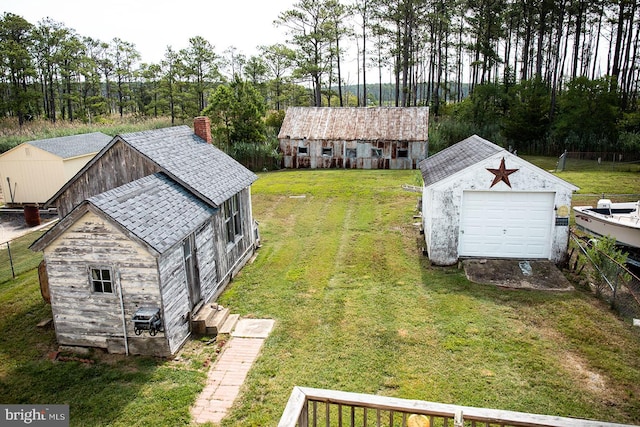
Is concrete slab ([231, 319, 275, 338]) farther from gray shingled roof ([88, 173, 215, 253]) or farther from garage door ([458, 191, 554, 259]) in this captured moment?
garage door ([458, 191, 554, 259])

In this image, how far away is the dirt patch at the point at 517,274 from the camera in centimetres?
1256

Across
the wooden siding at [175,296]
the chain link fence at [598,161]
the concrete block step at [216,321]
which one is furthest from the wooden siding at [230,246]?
the chain link fence at [598,161]

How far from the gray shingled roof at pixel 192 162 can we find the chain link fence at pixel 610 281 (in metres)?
10.4

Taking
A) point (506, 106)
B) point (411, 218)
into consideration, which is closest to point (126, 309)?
point (411, 218)

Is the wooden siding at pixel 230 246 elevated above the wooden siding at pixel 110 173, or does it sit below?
below

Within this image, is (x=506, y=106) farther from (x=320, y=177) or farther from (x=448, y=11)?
(x=320, y=177)

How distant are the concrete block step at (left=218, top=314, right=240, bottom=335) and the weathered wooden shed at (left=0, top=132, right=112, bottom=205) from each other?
15974mm

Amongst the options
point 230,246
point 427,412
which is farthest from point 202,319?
point 427,412

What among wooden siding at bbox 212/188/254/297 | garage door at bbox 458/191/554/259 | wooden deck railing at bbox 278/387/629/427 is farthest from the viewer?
garage door at bbox 458/191/554/259

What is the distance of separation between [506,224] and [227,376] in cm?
962

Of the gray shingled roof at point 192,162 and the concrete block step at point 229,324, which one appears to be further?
the gray shingled roof at point 192,162

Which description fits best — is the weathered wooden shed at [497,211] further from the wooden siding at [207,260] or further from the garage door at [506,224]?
the wooden siding at [207,260]

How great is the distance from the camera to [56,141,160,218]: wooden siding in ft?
40.3

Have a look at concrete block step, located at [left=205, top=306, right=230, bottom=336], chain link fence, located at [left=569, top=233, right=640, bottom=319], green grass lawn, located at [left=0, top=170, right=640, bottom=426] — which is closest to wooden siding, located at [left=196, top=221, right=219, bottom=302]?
concrete block step, located at [left=205, top=306, right=230, bottom=336]
